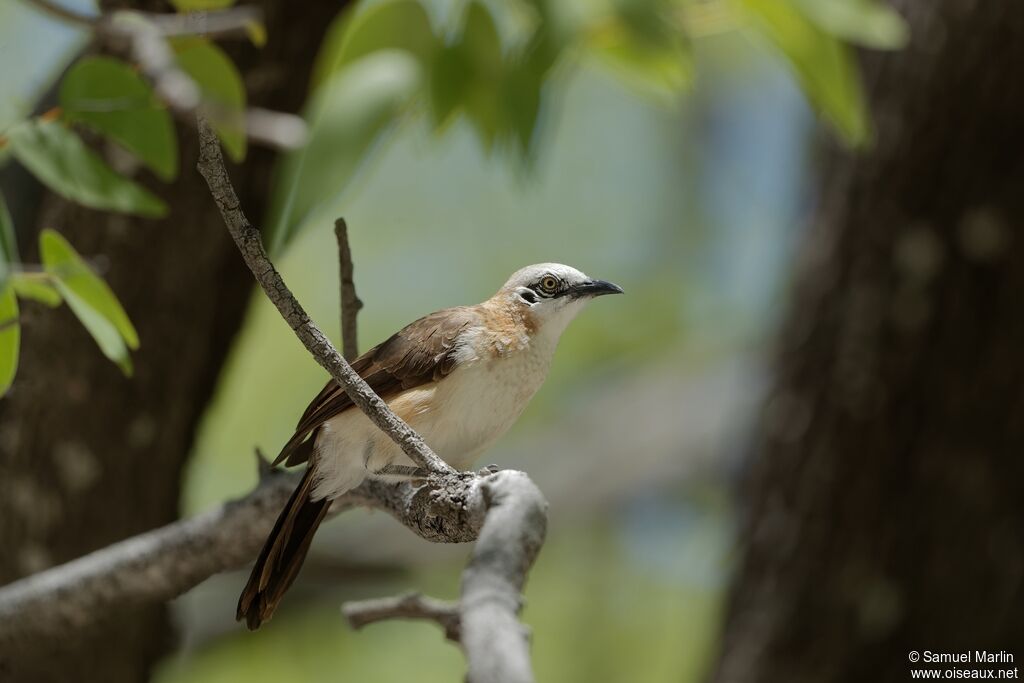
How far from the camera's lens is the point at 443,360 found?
3809mm

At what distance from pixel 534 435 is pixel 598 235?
2.29 metres

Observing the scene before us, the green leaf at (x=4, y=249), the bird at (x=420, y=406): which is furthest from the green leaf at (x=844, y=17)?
the green leaf at (x=4, y=249)

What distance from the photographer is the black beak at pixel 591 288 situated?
3952 mm

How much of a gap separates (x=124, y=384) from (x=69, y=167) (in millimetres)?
2013

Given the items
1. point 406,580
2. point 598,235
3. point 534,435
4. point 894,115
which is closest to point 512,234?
point 598,235

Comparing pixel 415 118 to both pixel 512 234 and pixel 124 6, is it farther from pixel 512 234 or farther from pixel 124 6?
pixel 512 234

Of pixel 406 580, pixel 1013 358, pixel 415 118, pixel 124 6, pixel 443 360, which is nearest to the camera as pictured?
pixel 415 118

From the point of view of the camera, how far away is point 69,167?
2979mm

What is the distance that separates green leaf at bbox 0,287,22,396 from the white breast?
1.11 m

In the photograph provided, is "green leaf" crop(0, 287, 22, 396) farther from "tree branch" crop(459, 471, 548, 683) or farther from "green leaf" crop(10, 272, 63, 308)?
"tree branch" crop(459, 471, 548, 683)

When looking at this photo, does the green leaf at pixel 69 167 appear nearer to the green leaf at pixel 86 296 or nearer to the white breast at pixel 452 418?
the green leaf at pixel 86 296

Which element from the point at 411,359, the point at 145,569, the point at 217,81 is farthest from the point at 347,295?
the point at 145,569

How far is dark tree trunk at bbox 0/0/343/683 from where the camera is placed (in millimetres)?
4633

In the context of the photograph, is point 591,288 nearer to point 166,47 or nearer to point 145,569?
point 166,47
